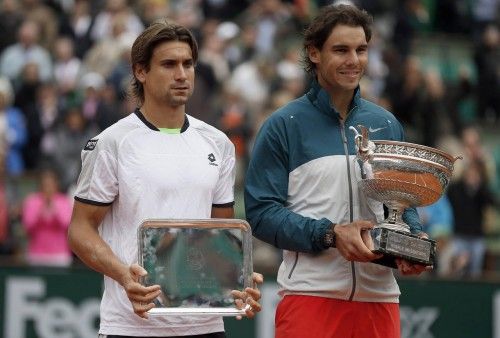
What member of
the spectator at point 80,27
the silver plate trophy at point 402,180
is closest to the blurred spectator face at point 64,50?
the spectator at point 80,27

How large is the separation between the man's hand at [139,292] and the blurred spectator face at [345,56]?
1.33m

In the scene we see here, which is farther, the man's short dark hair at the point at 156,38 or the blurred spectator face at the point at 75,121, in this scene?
the blurred spectator face at the point at 75,121

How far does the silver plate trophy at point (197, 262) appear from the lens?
593 centimetres

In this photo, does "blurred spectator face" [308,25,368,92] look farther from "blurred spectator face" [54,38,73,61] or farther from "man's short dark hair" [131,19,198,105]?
"blurred spectator face" [54,38,73,61]

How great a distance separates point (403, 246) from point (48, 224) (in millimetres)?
8091

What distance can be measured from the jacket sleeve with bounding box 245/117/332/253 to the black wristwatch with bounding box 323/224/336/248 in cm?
7

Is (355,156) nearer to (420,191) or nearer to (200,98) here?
(420,191)

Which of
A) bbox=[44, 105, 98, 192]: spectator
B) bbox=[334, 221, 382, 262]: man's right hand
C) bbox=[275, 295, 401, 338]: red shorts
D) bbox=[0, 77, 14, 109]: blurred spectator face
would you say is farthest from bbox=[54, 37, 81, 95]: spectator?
bbox=[334, 221, 382, 262]: man's right hand

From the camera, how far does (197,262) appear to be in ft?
19.8

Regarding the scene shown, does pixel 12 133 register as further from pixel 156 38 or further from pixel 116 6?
pixel 156 38

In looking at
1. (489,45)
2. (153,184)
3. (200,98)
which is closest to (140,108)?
(153,184)

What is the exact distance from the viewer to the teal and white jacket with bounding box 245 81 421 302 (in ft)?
21.1

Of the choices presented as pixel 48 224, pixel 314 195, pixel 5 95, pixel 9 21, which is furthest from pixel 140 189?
pixel 9 21

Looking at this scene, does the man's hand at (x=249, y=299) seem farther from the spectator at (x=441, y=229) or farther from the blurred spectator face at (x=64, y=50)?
the blurred spectator face at (x=64, y=50)
